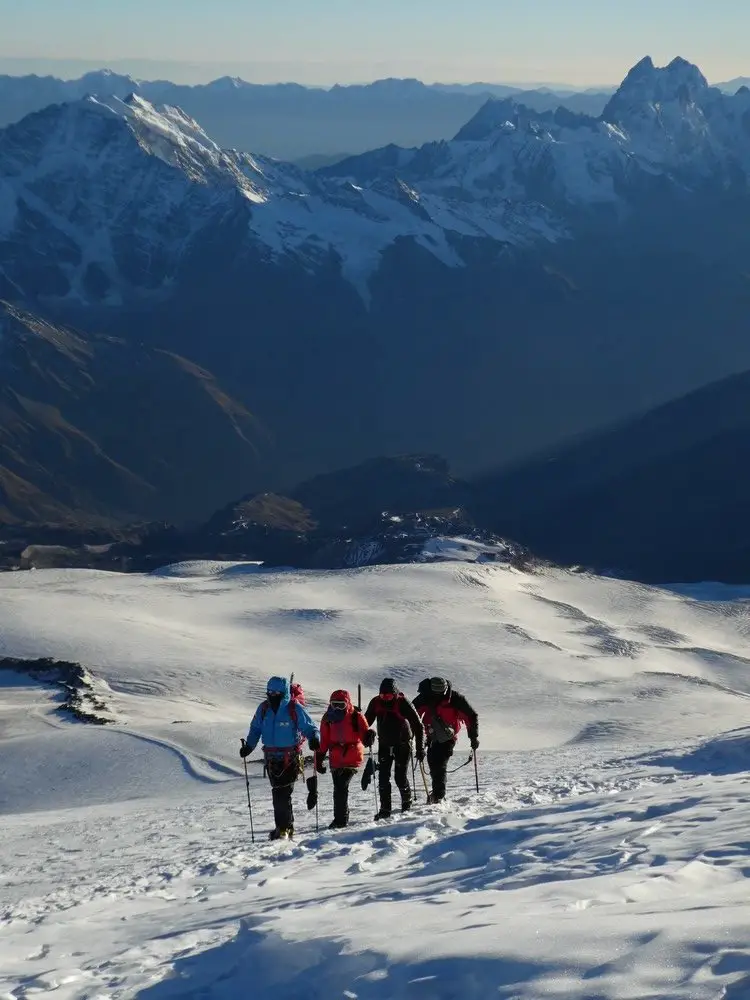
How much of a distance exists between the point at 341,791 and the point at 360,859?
3.47 meters

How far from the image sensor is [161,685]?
2393 inches

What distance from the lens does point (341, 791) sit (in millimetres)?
19578

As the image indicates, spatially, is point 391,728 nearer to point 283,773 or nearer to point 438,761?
point 438,761

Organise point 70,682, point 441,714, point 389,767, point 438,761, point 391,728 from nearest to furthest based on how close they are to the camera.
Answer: point 391,728
point 389,767
point 441,714
point 438,761
point 70,682

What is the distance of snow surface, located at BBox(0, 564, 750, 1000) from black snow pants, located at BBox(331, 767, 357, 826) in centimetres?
64

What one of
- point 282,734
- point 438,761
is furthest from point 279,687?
point 438,761

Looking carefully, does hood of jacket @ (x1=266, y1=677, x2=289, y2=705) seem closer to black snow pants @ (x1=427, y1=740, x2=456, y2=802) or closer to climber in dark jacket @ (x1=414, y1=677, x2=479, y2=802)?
climber in dark jacket @ (x1=414, y1=677, x2=479, y2=802)

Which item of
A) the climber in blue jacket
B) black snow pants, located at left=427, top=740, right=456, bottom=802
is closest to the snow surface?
black snow pants, located at left=427, top=740, right=456, bottom=802

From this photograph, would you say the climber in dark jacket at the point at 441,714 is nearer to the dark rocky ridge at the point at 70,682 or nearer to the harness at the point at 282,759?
the harness at the point at 282,759

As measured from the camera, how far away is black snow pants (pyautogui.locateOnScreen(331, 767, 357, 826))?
19203mm

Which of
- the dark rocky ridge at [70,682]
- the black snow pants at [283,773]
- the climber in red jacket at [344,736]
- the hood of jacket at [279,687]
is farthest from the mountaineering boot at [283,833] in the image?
the dark rocky ridge at [70,682]

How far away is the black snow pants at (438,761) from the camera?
818 inches

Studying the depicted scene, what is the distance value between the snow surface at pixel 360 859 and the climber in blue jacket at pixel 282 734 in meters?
1.02

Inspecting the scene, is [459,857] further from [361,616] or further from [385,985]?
[361,616]
